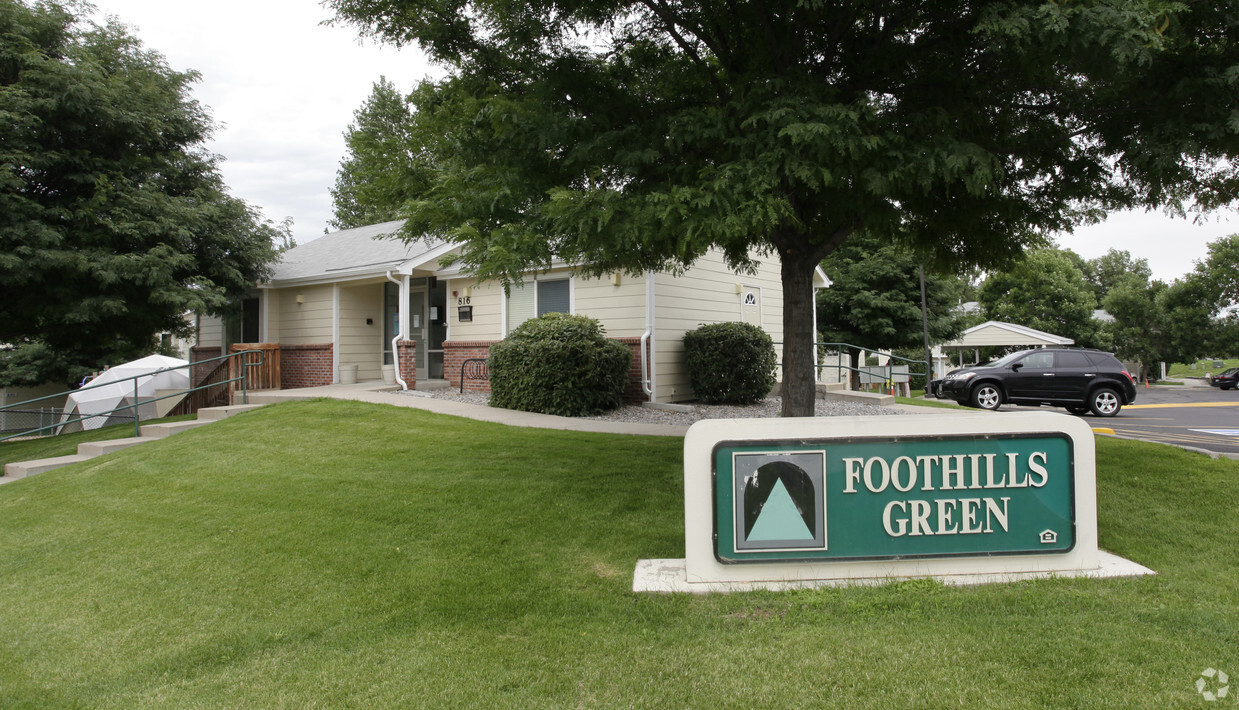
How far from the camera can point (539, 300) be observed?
1359cm

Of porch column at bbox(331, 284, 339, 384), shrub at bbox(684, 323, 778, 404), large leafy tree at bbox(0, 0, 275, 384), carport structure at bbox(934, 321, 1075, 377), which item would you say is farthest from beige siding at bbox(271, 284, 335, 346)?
carport structure at bbox(934, 321, 1075, 377)

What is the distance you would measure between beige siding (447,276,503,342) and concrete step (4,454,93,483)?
6.59 m

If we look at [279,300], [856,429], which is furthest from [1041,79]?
[279,300]

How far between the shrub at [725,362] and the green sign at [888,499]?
858cm

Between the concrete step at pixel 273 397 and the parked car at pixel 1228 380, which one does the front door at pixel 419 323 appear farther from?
the parked car at pixel 1228 380

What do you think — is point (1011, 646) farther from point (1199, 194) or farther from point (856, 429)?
point (1199, 194)

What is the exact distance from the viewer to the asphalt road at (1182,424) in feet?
34.8

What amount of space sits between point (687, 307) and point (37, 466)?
1048 cm

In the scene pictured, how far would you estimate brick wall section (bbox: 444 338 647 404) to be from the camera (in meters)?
12.6

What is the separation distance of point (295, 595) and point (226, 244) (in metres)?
13.4

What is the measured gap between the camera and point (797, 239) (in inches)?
255

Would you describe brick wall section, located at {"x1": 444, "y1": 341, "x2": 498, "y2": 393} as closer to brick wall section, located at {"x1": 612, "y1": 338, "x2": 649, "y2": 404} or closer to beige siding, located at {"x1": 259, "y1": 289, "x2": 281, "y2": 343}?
brick wall section, located at {"x1": 612, "y1": 338, "x2": 649, "y2": 404}

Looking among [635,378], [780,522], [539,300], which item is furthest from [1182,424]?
[780,522]

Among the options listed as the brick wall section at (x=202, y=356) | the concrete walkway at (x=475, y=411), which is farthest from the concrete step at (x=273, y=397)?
the brick wall section at (x=202, y=356)
